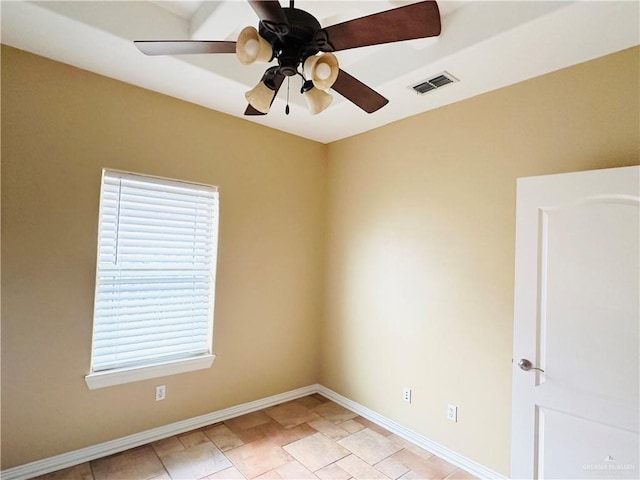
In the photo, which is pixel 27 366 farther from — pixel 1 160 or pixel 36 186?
pixel 1 160

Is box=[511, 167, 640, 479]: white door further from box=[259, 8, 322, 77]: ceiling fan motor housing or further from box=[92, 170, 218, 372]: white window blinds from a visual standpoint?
box=[92, 170, 218, 372]: white window blinds

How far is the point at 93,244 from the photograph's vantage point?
246 cm

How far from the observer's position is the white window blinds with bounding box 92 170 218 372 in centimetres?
252

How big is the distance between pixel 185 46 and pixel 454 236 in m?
2.14

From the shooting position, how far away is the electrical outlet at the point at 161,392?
2.73 meters

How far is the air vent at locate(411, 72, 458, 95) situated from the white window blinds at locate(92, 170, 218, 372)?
1.83m

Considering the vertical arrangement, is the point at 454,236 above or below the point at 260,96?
below

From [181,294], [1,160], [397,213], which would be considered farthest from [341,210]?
[1,160]

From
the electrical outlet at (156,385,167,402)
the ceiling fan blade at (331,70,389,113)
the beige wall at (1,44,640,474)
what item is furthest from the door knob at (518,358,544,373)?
the electrical outlet at (156,385,167,402)

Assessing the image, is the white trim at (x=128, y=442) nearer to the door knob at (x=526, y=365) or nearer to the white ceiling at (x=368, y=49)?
the door knob at (x=526, y=365)

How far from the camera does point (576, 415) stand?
71.9 inches

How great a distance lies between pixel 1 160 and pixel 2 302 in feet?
2.89

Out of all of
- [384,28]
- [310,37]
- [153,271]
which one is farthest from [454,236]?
[153,271]

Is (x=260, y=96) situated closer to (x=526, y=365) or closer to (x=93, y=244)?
(x=93, y=244)
